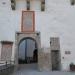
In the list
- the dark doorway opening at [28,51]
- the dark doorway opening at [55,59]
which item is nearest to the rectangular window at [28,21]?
the dark doorway opening at [55,59]

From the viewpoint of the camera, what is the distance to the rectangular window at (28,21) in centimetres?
1656

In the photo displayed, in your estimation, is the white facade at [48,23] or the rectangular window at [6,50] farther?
the white facade at [48,23]

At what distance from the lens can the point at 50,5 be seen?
17.0 metres

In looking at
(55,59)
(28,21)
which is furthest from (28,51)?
(28,21)

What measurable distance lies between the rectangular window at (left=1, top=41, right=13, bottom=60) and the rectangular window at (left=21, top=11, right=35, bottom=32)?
150cm

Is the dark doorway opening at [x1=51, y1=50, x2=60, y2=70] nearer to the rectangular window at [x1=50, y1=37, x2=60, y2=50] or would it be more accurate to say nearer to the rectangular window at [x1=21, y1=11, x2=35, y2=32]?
the rectangular window at [x1=50, y1=37, x2=60, y2=50]

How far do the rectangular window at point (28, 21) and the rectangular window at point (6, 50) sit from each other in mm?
1503

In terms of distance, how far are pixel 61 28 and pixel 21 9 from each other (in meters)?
3.25

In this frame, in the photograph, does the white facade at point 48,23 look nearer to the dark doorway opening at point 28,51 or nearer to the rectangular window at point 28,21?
the rectangular window at point 28,21

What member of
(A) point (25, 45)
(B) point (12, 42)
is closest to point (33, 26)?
(B) point (12, 42)

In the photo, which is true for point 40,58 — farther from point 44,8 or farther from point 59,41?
point 44,8

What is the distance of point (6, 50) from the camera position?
1597 centimetres

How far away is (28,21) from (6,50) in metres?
2.72

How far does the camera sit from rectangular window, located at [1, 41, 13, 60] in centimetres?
1581
